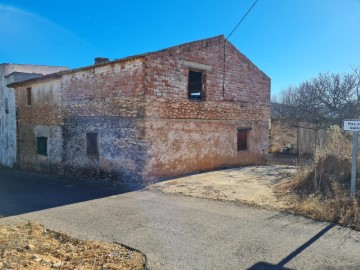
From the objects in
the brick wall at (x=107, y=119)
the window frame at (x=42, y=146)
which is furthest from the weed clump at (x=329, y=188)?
the window frame at (x=42, y=146)

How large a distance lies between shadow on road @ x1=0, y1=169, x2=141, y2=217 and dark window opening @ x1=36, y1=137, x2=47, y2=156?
2932mm

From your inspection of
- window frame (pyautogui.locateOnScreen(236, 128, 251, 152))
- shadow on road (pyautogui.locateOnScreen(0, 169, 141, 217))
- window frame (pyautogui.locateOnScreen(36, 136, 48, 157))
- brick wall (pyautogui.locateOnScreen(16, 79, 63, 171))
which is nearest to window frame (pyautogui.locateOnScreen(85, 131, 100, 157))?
shadow on road (pyautogui.locateOnScreen(0, 169, 141, 217))

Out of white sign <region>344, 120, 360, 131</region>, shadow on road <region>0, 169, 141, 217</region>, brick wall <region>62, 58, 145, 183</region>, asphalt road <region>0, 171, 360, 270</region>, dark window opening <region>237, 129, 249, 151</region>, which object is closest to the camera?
asphalt road <region>0, 171, 360, 270</region>

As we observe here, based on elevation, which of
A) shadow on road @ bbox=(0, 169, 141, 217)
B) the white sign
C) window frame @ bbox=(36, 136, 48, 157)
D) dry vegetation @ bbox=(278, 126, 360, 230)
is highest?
the white sign

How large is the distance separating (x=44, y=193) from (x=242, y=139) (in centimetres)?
881

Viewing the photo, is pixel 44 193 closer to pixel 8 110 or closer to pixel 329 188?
pixel 329 188

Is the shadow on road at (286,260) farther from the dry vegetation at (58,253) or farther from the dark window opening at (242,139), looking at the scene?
the dark window opening at (242,139)

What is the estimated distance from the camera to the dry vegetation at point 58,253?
13.7ft

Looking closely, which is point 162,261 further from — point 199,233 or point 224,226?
point 224,226

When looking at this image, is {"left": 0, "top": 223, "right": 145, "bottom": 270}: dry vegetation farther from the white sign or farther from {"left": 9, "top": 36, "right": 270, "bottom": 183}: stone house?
the white sign

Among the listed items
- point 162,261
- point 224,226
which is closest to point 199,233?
point 224,226

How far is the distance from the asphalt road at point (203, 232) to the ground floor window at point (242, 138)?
6.50 meters

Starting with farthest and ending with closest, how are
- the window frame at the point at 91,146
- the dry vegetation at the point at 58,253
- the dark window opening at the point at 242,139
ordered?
the dark window opening at the point at 242,139 < the window frame at the point at 91,146 < the dry vegetation at the point at 58,253

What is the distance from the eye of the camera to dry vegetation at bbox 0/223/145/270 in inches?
164
